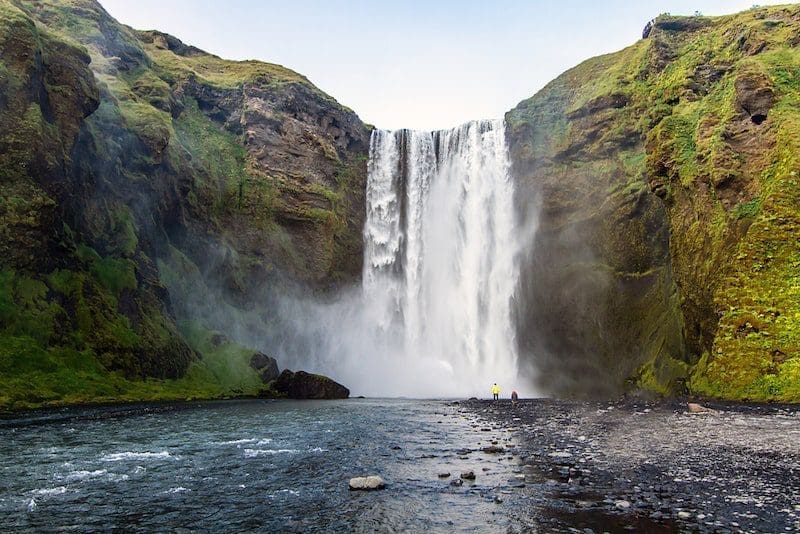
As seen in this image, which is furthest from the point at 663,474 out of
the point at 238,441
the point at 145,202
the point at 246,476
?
the point at 145,202

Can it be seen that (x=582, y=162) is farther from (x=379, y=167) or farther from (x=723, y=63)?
(x=379, y=167)

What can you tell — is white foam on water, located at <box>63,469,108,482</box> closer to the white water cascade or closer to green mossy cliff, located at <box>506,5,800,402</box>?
green mossy cliff, located at <box>506,5,800,402</box>

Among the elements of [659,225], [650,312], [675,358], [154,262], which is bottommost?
[675,358]

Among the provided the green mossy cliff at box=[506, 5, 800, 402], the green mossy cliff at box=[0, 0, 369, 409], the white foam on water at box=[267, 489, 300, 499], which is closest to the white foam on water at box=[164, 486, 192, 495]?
the white foam on water at box=[267, 489, 300, 499]

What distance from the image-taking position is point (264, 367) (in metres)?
54.3

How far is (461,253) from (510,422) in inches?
1611

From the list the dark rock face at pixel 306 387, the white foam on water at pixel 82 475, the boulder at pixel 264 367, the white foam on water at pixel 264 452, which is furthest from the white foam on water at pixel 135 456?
the boulder at pixel 264 367

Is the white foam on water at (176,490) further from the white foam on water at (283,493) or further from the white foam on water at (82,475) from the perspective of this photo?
the white foam on water at (82,475)

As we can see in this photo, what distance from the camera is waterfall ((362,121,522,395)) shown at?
60.6 meters

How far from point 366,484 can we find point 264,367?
44.1m

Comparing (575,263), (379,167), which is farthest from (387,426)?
(379,167)

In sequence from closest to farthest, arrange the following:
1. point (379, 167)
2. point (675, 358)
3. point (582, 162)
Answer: point (675, 358) → point (582, 162) → point (379, 167)

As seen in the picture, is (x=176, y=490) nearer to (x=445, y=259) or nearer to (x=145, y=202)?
(x=145, y=202)

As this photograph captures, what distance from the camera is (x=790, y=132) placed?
37.9 meters
